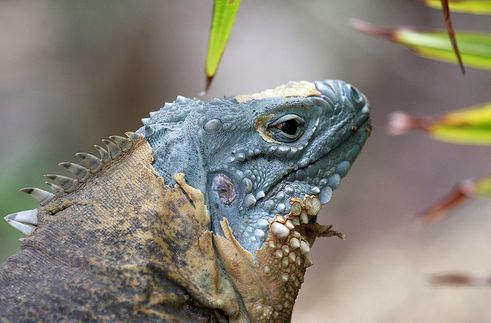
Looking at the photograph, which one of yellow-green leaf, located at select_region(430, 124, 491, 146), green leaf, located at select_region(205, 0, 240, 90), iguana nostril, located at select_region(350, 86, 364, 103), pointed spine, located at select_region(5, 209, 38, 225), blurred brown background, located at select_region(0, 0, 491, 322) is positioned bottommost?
blurred brown background, located at select_region(0, 0, 491, 322)

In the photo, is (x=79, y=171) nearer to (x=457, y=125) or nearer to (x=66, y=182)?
(x=66, y=182)

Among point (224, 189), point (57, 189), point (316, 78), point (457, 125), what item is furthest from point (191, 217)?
point (316, 78)

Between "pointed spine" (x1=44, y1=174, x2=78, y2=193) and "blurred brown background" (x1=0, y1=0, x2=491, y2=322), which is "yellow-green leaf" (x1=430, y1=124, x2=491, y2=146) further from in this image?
"blurred brown background" (x1=0, y1=0, x2=491, y2=322)

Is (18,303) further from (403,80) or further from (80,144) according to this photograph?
(403,80)

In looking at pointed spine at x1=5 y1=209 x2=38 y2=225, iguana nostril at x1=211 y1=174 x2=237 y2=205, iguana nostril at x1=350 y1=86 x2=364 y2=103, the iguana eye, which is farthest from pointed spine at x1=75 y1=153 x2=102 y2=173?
iguana nostril at x1=350 y1=86 x2=364 y2=103

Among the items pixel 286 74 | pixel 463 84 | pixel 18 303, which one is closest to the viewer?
pixel 18 303

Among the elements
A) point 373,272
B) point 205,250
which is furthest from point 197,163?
point 373,272
